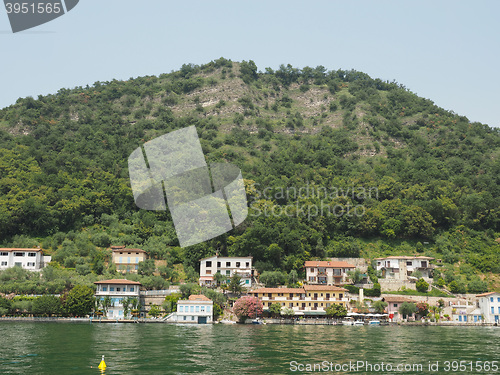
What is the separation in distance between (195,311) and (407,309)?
2253cm

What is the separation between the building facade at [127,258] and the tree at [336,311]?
2419cm

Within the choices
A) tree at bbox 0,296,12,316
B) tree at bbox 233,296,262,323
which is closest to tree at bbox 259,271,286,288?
tree at bbox 233,296,262,323

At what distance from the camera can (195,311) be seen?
5241 cm

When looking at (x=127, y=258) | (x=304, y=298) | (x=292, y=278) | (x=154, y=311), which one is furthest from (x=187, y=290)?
(x=292, y=278)

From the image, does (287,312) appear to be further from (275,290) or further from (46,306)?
(46,306)

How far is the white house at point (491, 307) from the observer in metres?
56.1

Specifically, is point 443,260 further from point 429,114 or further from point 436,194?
point 429,114

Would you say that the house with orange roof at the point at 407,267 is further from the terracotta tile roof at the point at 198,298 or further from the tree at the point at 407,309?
the terracotta tile roof at the point at 198,298

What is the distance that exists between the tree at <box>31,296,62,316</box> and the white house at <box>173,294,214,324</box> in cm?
1190

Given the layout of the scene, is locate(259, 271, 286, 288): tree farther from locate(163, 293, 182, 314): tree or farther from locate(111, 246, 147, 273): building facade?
locate(111, 246, 147, 273): building facade

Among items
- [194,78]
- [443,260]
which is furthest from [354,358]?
[194,78]

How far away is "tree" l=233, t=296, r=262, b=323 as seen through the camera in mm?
52031

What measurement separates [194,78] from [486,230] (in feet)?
292

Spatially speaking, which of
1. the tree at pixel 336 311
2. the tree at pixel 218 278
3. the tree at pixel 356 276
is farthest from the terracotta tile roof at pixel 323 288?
the tree at pixel 218 278
